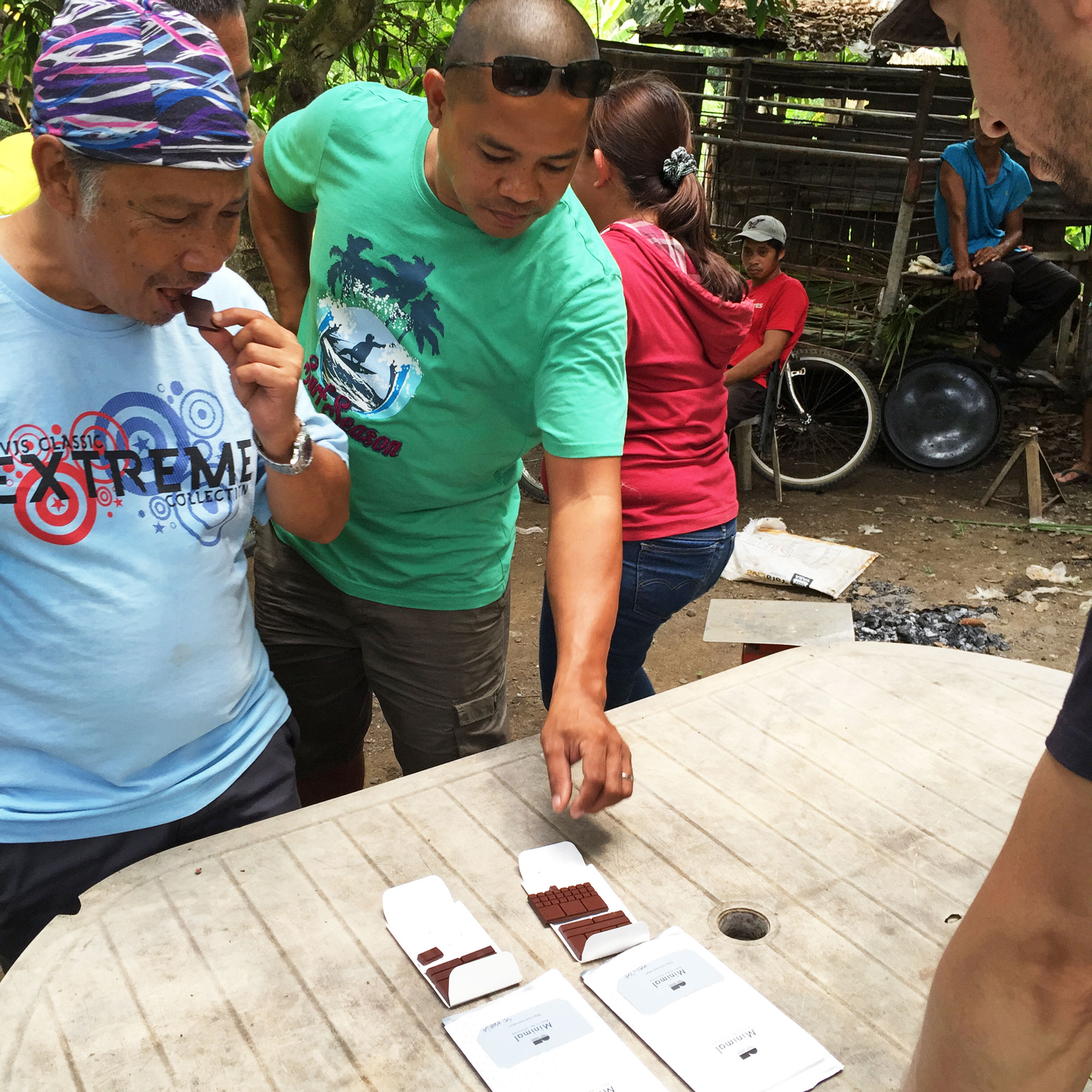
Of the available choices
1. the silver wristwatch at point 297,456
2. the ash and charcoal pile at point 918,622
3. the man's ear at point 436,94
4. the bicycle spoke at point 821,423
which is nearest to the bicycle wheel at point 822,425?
the bicycle spoke at point 821,423

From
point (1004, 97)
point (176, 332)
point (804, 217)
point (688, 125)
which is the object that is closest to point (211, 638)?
point (176, 332)

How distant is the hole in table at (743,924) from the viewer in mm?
1373

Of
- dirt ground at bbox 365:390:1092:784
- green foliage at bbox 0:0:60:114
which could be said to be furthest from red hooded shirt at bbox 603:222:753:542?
green foliage at bbox 0:0:60:114

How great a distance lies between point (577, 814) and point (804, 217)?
616 centimetres

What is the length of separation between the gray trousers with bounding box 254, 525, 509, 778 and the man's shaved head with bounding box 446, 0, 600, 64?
0.97 metres

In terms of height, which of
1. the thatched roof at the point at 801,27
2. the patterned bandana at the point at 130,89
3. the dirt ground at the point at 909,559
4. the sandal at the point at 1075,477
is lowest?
the dirt ground at the point at 909,559

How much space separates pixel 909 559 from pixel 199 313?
4.48 meters

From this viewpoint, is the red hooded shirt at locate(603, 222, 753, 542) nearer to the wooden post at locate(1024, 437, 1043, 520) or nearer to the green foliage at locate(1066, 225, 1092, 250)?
the wooden post at locate(1024, 437, 1043, 520)

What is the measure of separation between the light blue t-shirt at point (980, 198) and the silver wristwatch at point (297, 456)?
5.59m

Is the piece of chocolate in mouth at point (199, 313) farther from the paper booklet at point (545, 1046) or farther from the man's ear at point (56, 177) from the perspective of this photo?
the paper booklet at point (545, 1046)

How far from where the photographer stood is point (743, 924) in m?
1.39

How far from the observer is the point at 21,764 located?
4.72ft

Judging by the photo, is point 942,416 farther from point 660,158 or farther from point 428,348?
point 428,348

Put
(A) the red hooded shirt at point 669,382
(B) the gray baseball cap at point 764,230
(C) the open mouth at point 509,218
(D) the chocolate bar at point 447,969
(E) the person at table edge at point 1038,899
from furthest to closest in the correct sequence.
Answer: (B) the gray baseball cap at point 764,230
(A) the red hooded shirt at point 669,382
(C) the open mouth at point 509,218
(D) the chocolate bar at point 447,969
(E) the person at table edge at point 1038,899
